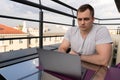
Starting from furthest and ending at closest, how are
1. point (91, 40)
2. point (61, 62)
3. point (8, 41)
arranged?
1. point (8, 41)
2. point (91, 40)
3. point (61, 62)

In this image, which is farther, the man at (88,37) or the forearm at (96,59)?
the man at (88,37)

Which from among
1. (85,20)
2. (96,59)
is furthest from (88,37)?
(96,59)

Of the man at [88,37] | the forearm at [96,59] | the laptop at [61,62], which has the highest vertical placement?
the man at [88,37]

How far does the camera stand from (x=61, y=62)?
972 mm

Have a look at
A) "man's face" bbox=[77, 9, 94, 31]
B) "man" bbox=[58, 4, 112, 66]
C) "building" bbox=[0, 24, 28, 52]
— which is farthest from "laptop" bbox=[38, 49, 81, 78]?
"building" bbox=[0, 24, 28, 52]

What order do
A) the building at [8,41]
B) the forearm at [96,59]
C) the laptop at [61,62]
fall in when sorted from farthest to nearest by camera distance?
the building at [8,41]
the forearm at [96,59]
the laptop at [61,62]

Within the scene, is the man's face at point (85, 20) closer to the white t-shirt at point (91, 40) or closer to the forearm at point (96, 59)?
the white t-shirt at point (91, 40)

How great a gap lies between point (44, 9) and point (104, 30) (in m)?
0.80

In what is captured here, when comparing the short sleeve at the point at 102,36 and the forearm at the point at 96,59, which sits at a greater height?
the short sleeve at the point at 102,36

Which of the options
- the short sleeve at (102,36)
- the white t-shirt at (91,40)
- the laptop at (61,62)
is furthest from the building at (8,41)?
the short sleeve at (102,36)

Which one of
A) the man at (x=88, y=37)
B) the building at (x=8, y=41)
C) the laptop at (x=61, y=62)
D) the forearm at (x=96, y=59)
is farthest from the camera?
the building at (x=8, y=41)

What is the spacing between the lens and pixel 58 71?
1.03m

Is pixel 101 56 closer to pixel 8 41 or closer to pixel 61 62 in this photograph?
pixel 61 62

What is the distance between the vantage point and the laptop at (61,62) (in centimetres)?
92
